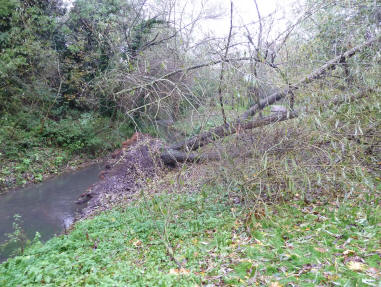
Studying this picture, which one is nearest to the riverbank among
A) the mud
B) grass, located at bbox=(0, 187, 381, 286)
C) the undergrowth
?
the undergrowth

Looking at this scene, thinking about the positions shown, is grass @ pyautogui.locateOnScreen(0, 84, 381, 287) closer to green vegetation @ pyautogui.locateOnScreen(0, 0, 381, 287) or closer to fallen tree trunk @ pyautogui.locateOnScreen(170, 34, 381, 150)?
green vegetation @ pyautogui.locateOnScreen(0, 0, 381, 287)

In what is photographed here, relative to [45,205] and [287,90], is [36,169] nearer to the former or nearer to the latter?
[45,205]

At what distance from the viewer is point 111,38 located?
10.9 m

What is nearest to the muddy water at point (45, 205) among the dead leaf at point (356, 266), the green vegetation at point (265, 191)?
the green vegetation at point (265, 191)

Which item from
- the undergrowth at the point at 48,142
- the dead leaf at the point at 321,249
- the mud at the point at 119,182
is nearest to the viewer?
the dead leaf at the point at 321,249

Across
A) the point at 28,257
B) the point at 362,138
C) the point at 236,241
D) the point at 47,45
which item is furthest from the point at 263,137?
the point at 47,45

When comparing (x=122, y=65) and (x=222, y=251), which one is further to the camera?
(x=122, y=65)

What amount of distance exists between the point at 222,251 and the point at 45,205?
5.96 m

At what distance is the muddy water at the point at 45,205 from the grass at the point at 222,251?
5.73 ft

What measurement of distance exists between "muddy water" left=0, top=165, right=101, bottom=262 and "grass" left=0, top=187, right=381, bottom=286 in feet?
5.73

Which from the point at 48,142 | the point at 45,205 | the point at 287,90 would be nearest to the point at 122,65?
the point at 48,142

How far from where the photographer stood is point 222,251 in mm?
3529

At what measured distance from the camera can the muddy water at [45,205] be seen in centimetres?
638

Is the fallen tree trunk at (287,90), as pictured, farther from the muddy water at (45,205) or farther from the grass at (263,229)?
the muddy water at (45,205)
